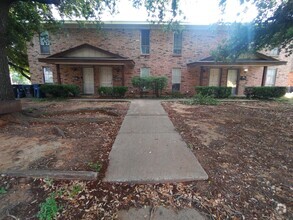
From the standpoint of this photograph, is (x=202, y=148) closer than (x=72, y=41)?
Yes

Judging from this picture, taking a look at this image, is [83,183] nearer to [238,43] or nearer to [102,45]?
[238,43]

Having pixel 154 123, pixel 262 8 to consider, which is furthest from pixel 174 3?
pixel 154 123

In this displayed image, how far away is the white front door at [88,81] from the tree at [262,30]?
9.79 meters

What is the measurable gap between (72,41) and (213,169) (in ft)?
49.1

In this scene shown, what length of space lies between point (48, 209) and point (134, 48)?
13596 millimetres

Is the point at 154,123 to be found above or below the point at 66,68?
below

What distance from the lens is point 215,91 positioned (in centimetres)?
1251

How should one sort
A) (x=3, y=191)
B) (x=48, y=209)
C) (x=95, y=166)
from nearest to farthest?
(x=48, y=209) → (x=3, y=191) → (x=95, y=166)

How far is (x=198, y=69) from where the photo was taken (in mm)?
14219

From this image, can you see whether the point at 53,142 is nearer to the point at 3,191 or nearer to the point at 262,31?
the point at 3,191

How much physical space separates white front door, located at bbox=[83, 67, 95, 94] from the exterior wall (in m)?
0.37

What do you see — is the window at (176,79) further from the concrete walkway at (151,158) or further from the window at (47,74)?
the window at (47,74)

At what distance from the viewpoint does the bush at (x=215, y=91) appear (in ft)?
40.7

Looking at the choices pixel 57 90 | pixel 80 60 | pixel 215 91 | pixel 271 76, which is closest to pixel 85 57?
pixel 80 60
